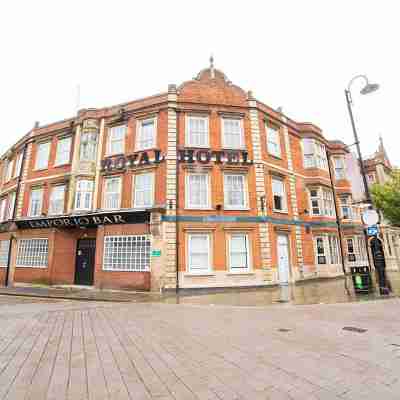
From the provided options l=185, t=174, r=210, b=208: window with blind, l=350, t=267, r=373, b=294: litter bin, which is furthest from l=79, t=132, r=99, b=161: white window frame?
l=350, t=267, r=373, b=294: litter bin

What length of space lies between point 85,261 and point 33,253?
389 centimetres

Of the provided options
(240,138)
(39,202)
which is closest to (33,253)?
(39,202)

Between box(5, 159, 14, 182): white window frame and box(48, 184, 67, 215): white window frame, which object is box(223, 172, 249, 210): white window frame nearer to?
box(48, 184, 67, 215): white window frame

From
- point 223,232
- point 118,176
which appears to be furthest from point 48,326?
point 118,176

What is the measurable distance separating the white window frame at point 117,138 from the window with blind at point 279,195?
10552mm

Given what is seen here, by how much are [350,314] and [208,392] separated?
21.2 feet

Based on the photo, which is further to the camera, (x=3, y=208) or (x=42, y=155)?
(x=3, y=208)

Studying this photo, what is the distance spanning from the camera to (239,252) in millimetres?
14867

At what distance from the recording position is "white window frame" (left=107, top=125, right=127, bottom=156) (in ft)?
56.9

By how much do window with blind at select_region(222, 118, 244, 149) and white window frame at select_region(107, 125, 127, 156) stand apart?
22.5ft

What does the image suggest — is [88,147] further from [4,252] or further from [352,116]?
[352,116]

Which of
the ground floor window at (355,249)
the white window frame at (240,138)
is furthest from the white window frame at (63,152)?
the ground floor window at (355,249)

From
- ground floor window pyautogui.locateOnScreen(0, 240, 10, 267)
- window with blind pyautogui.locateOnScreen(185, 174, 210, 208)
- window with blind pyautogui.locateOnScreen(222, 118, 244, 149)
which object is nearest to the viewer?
window with blind pyautogui.locateOnScreen(185, 174, 210, 208)

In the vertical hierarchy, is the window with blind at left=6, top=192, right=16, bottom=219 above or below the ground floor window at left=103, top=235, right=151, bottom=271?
above
